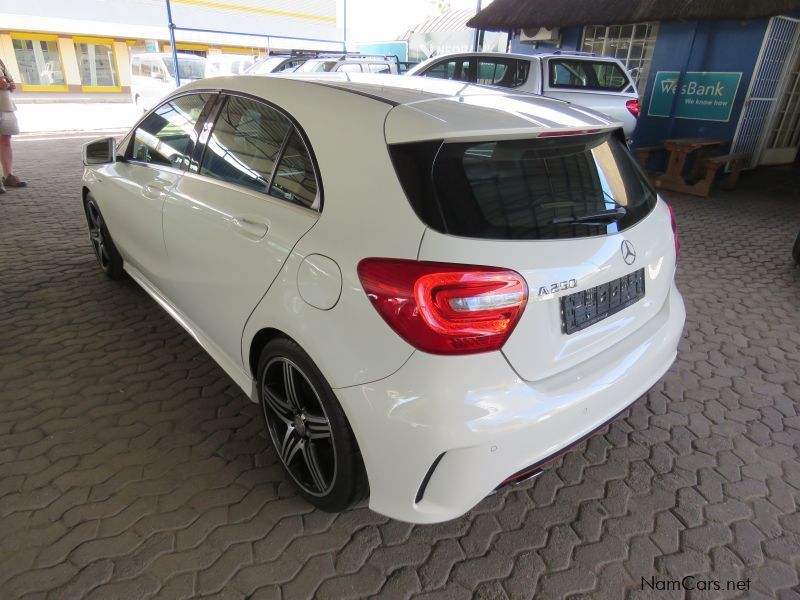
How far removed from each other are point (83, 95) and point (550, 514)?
28.3 m

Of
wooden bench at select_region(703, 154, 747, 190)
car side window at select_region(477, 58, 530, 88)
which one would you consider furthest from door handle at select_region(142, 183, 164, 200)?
wooden bench at select_region(703, 154, 747, 190)

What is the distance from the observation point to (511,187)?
69.1 inches

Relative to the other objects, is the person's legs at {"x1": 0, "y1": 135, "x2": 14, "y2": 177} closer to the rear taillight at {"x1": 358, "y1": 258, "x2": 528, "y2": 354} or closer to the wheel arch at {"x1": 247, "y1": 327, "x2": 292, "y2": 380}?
the wheel arch at {"x1": 247, "y1": 327, "x2": 292, "y2": 380}

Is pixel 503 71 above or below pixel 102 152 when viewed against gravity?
above

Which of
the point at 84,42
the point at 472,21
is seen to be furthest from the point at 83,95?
the point at 472,21

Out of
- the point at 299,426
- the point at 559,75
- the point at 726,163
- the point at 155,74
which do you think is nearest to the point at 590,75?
the point at 559,75

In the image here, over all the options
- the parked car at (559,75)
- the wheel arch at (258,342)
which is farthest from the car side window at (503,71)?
the wheel arch at (258,342)

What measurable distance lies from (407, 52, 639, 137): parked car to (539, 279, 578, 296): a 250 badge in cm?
682

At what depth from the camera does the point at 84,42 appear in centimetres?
2392

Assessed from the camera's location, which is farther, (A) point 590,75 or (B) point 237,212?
(A) point 590,75

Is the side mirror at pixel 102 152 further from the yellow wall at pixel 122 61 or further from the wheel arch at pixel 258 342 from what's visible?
the yellow wall at pixel 122 61

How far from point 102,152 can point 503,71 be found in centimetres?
646

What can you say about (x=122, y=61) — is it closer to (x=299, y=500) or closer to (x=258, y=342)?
(x=258, y=342)

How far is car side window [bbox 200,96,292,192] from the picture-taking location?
7.15ft
